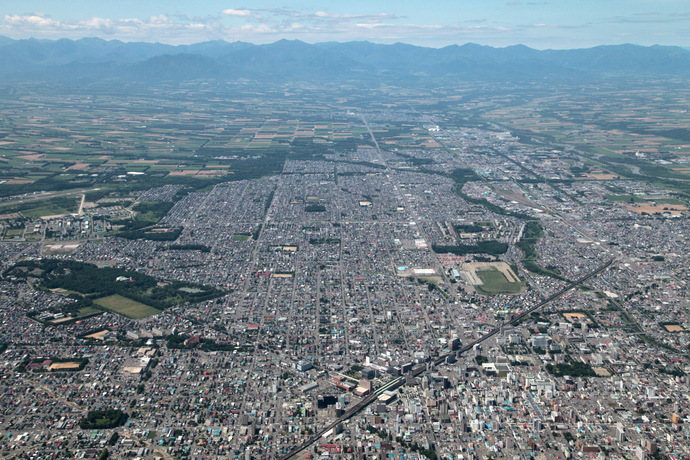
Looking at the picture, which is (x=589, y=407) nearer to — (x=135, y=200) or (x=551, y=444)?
(x=551, y=444)

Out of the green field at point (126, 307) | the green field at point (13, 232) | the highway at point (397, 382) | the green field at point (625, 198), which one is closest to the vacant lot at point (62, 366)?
the green field at point (126, 307)

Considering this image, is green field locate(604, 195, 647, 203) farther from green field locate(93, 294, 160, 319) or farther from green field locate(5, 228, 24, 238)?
green field locate(5, 228, 24, 238)

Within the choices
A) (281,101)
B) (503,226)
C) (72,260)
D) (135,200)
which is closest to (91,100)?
(281,101)

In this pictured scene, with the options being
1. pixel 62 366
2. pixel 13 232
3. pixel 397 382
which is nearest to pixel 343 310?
pixel 397 382

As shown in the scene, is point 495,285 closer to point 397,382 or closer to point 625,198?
point 397,382

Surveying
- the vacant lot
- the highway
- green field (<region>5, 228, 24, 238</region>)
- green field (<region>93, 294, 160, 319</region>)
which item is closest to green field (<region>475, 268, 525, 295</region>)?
the highway
